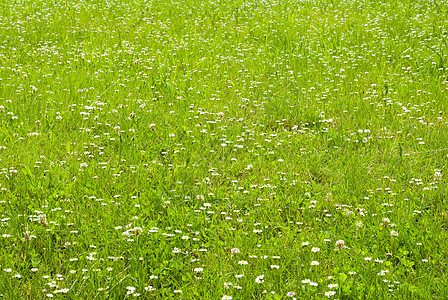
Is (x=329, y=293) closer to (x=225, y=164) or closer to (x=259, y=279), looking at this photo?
(x=259, y=279)

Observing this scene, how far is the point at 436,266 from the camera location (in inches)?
135

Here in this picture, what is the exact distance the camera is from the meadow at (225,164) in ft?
11.1

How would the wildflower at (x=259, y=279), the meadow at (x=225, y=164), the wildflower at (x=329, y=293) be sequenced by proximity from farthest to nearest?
1. the meadow at (x=225, y=164)
2. the wildflower at (x=259, y=279)
3. the wildflower at (x=329, y=293)

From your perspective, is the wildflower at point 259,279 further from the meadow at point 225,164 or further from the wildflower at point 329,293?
the wildflower at point 329,293

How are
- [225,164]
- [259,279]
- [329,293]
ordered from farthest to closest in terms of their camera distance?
[225,164]
[259,279]
[329,293]

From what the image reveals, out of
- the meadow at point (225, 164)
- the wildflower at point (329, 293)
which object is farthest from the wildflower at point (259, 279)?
the wildflower at point (329, 293)

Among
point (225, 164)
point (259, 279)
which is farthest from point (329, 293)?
point (225, 164)

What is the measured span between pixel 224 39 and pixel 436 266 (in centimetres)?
658

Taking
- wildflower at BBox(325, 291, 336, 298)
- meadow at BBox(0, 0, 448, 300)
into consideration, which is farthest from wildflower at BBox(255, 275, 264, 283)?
wildflower at BBox(325, 291, 336, 298)

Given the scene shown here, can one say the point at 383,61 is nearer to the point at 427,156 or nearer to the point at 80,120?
the point at 427,156

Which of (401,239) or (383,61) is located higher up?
(383,61)

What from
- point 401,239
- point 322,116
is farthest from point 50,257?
point 322,116

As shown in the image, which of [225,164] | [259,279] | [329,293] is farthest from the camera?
[225,164]

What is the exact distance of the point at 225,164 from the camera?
499cm
